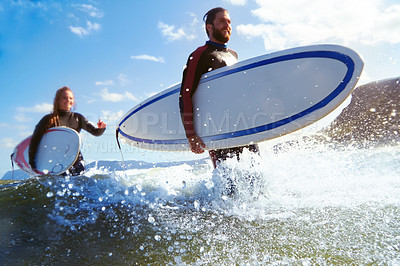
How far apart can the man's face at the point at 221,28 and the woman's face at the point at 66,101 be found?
7.99 feet

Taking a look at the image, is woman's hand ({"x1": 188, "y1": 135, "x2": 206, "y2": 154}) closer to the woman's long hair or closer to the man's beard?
the man's beard

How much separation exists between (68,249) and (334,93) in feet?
8.65

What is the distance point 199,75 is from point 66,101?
2276 mm

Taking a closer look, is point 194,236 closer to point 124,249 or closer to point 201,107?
point 124,249

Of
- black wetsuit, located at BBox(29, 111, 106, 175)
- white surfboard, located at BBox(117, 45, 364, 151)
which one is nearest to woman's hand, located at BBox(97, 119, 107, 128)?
black wetsuit, located at BBox(29, 111, 106, 175)

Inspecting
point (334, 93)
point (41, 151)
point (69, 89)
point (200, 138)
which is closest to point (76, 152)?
point (41, 151)

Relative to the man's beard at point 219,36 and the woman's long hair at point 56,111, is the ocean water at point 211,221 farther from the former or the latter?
the man's beard at point 219,36

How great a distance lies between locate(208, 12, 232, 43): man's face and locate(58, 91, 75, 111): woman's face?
2434mm

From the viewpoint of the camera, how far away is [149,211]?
195 cm

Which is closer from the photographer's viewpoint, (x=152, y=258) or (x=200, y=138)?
(x=152, y=258)

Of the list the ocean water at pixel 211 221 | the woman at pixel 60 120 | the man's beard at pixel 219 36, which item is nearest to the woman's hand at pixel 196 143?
the ocean water at pixel 211 221

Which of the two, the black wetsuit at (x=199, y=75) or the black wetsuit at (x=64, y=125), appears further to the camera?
the black wetsuit at (x=64, y=125)

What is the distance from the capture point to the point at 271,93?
263cm

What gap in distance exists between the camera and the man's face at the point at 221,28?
2797 mm
